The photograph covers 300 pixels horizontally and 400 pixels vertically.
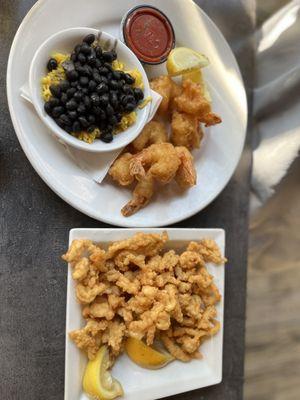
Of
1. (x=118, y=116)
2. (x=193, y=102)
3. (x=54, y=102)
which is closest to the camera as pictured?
(x=54, y=102)

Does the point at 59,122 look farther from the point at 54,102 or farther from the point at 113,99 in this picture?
the point at 113,99

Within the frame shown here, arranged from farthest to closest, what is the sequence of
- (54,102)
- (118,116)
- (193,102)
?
1. (193,102)
2. (118,116)
3. (54,102)

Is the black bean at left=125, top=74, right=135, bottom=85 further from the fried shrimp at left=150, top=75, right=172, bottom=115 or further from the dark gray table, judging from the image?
the dark gray table

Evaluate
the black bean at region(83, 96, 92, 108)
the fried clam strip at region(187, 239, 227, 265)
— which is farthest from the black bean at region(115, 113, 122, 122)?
the fried clam strip at region(187, 239, 227, 265)

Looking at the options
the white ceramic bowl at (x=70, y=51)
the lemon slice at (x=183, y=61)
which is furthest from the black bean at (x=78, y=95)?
the lemon slice at (x=183, y=61)

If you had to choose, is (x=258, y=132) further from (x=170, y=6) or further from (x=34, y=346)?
A: (x=34, y=346)

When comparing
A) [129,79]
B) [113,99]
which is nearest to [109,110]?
[113,99]

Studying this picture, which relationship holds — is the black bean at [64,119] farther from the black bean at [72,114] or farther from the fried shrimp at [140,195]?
the fried shrimp at [140,195]
